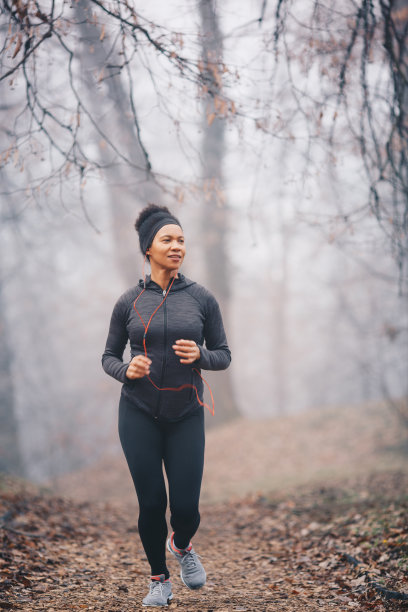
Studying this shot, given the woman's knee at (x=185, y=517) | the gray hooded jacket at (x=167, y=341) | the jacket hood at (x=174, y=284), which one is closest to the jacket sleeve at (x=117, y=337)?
the gray hooded jacket at (x=167, y=341)

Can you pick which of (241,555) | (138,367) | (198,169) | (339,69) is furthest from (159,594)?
(339,69)

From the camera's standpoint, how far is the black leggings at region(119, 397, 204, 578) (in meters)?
3.28

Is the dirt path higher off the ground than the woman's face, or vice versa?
the woman's face

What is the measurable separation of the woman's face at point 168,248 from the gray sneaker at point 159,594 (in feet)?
7.42

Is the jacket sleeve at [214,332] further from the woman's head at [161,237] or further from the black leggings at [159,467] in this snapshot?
the black leggings at [159,467]

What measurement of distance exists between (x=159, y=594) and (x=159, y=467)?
93 cm

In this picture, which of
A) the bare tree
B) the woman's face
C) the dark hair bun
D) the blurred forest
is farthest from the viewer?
the bare tree

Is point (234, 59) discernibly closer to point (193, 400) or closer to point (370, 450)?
point (193, 400)

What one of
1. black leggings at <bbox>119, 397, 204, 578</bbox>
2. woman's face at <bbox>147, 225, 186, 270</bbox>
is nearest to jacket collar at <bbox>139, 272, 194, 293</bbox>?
woman's face at <bbox>147, 225, 186, 270</bbox>

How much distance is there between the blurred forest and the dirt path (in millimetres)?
3069

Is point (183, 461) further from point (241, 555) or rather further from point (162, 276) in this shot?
point (241, 555)

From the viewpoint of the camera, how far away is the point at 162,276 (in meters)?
3.56

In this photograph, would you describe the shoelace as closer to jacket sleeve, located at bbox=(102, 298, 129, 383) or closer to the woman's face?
jacket sleeve, located at bbox=(102, 298, 129, 383)

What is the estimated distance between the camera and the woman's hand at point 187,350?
3.16m
